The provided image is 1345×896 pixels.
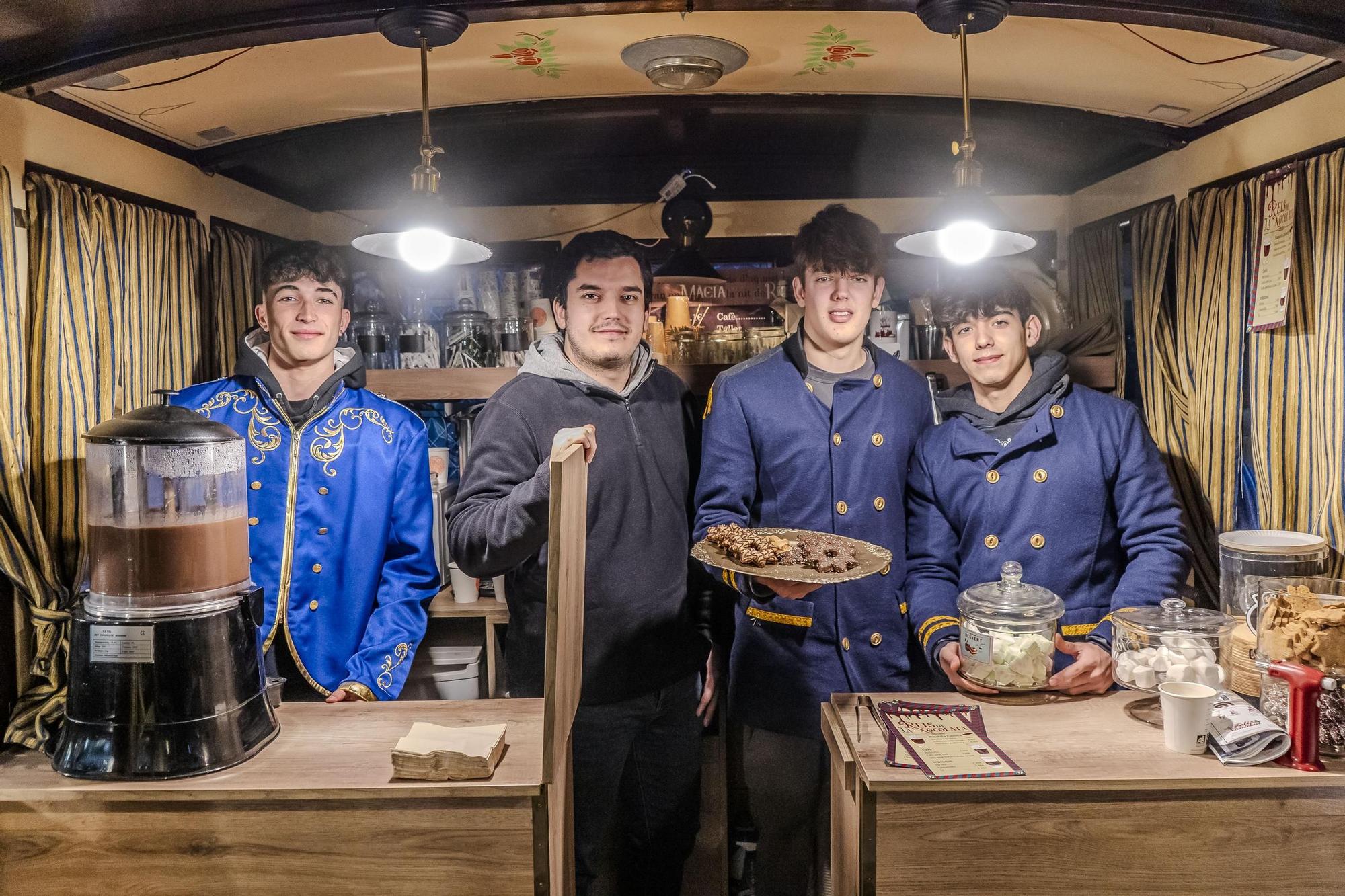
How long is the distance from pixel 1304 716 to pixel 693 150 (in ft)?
8.94

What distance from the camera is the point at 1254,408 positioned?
279 centimetres

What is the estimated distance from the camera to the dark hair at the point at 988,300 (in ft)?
7.98

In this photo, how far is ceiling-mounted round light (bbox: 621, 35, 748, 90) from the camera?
7.98 ft

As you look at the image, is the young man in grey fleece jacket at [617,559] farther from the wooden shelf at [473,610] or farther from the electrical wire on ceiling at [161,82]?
the electrical wire on ceiling at [161,82]

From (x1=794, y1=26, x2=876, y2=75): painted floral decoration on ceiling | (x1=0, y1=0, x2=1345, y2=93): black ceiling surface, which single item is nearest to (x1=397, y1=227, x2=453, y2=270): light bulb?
(x1=0, y1=0, x2=1345, y2=93): black ceiling surface

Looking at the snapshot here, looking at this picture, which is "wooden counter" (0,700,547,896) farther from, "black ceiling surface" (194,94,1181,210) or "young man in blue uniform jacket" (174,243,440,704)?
"black ceiling surface" (194,94,1181,210)

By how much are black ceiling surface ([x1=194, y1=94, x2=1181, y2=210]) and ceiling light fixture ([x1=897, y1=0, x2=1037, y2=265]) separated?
763mm

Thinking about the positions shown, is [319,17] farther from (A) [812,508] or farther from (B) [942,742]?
(B) [942,742]

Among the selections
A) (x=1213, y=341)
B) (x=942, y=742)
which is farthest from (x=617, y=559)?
(x=1213, y=341)

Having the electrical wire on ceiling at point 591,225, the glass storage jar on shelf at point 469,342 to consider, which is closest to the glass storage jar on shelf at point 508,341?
the glass storage jar on shelf at point 469,342

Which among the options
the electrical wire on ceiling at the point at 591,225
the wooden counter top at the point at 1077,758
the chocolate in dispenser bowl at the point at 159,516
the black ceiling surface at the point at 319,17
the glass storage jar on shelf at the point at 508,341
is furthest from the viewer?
the electrical wire on ceiling at the point at 591,225

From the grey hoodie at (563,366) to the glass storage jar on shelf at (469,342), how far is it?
69 cm

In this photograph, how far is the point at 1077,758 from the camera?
5.68 ft

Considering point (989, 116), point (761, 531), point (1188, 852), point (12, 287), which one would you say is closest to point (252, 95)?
point (12, 287)
